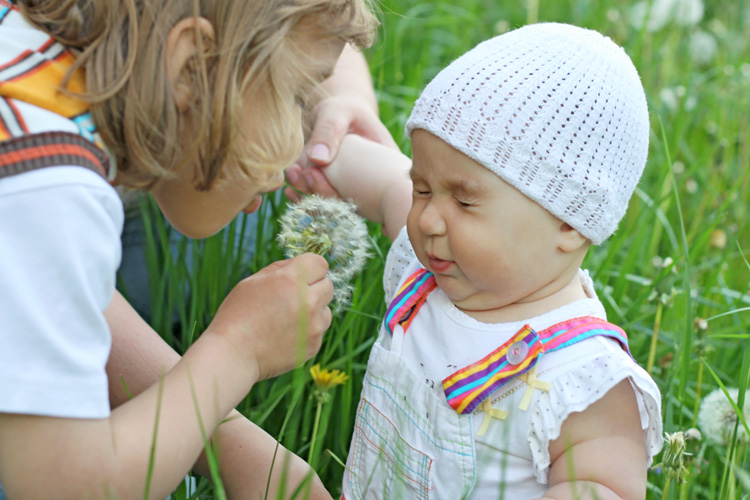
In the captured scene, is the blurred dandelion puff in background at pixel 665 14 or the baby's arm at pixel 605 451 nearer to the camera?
the baby's arm at pixel 605 451

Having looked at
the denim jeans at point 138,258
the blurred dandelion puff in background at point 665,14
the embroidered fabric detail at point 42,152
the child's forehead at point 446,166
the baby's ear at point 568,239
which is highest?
the embroidered fabric detail at point 42,152

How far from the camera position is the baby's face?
4.19ft

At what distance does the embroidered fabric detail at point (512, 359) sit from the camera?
49.9 inches

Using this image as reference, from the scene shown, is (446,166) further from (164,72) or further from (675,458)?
(675,458)

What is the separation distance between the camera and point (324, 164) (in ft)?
5.92

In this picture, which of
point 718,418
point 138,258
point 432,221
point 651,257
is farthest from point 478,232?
point 651,257

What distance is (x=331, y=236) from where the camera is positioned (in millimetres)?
1429

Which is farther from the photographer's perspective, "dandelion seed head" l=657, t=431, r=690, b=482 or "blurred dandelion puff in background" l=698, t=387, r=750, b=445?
"blurred dandelion puff in background" l=698, t=387, r=750, b=445

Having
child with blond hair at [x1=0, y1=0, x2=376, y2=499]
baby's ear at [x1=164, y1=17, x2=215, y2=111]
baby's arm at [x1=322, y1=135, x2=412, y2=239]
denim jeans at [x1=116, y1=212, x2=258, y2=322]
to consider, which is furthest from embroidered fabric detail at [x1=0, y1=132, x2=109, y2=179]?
denim jeans at [x1=116, y1=212, x2=258, y2=322]

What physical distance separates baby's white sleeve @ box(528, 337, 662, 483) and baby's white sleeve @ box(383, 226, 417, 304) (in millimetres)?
379

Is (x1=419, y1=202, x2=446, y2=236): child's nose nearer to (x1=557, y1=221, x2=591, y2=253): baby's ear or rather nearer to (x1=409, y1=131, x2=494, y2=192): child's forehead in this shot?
(x1=409, y1=131, x2=494, y2=192): child's forehead

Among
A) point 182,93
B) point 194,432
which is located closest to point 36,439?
point 194,432

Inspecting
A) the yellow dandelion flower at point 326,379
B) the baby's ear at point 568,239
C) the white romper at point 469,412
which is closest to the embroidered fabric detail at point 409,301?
the white romper at point 469,412

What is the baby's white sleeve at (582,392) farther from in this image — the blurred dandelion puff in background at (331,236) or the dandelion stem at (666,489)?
the blurred dandelion puff in background at (331,236)
